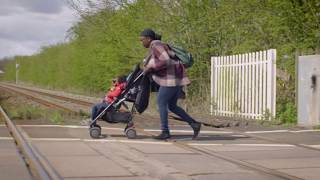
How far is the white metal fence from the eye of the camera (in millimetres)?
16000

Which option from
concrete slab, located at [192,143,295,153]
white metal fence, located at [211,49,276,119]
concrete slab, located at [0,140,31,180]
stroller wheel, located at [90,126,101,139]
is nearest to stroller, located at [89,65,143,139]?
stroller wheel, located at [90,126,101,139]

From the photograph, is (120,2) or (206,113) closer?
(206,113)

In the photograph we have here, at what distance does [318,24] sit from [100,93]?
23772 millimetres

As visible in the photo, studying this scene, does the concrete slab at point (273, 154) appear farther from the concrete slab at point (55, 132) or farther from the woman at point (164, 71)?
the concrete slab at point (55, 132)

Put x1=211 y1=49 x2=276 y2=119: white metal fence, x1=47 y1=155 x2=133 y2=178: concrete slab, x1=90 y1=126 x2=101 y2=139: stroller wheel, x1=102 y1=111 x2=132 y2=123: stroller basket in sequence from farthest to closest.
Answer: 1. x1=211 y1=49 x2=276 y2=119: white metal fence
2. x1=102 y1=111 x2=132 y2=123: stroller basket
3. x1=90 y1=126 x2=101 y2=139: stroller wheel
4. x1=47 y1=155 x2=133 y2=178: concrete slab

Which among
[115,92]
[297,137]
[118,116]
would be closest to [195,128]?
[118,116]

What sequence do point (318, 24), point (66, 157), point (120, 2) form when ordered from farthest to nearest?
point (120, 2) < point (318, 24) < point (66, 157)

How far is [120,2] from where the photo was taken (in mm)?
26531

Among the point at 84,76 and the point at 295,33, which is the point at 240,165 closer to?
the point at 295,33

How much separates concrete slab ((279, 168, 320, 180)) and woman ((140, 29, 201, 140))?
349cm

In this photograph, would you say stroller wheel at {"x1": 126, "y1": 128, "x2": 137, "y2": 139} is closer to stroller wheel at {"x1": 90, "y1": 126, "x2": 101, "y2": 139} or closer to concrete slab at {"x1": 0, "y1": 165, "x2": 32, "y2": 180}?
stroller wheel at {"x1": 90, "y1": 126, "x2": 101, "y2": 139}

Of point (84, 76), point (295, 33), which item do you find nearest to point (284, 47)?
point (295, 33)

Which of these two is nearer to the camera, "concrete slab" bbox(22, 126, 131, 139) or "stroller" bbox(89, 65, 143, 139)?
"stroller" bbox(89, 65, 143, 139)

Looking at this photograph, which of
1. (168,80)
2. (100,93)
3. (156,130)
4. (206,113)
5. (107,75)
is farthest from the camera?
(100,93)
